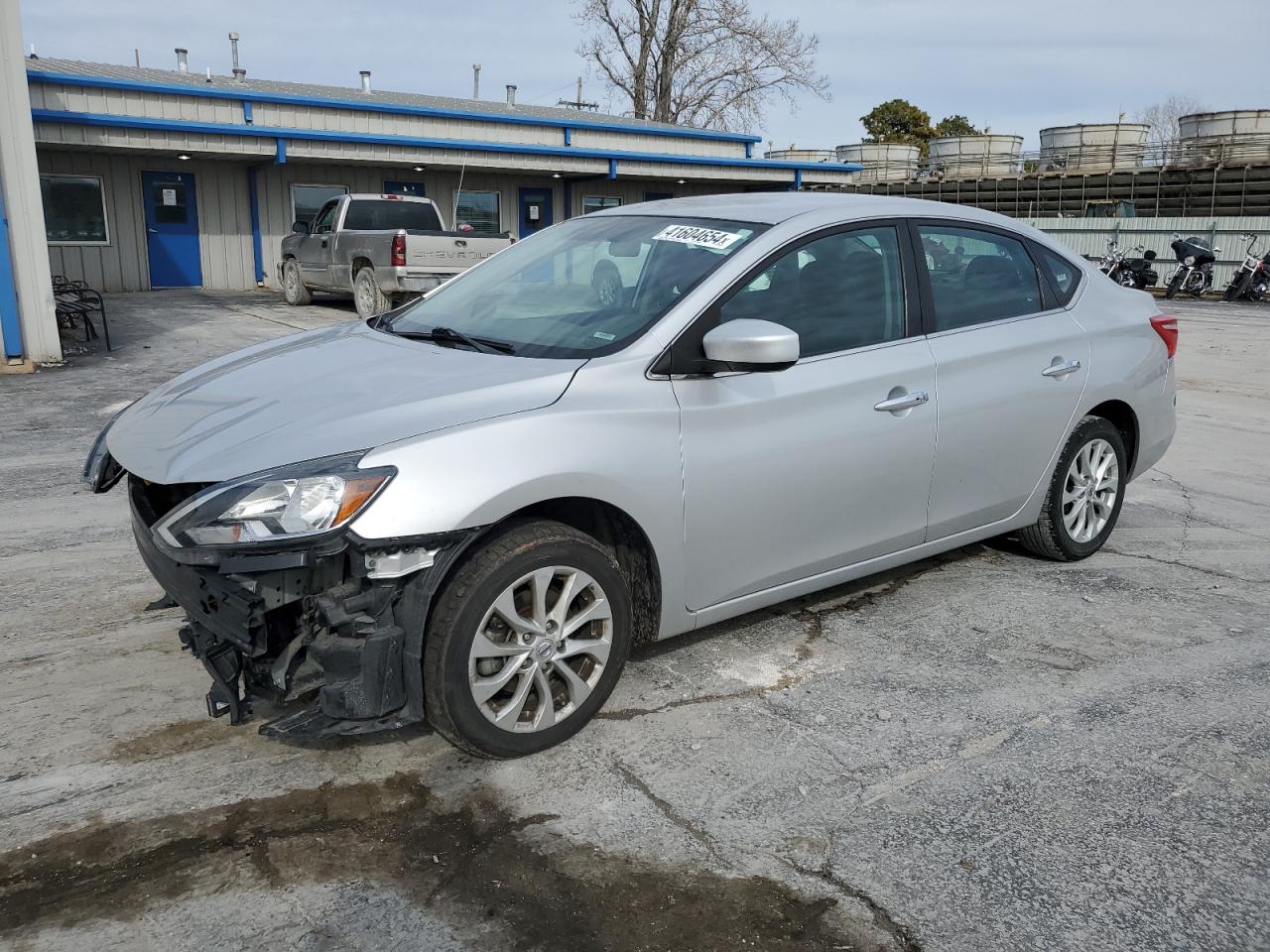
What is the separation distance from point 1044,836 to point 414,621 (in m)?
1.83

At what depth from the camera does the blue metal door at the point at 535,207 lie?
2608 cm

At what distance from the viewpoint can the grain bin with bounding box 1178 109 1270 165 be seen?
3334 centimetres

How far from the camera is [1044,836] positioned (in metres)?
2.93

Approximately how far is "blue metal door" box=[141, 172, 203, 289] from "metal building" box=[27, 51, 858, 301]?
2 centimetres

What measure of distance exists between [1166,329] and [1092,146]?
126 feet

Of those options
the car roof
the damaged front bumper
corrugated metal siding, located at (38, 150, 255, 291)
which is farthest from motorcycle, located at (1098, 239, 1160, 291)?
the damaged front bumper

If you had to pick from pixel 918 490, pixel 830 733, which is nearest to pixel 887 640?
pixel 918 490

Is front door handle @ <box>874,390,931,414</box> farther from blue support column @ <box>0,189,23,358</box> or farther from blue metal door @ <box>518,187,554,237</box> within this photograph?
blue metal door @ <box>518,187,554,237</box>

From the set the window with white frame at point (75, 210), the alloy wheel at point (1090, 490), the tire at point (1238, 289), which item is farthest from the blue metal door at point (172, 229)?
the tire at point (1238, 289)

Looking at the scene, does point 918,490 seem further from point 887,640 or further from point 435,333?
point 435,333

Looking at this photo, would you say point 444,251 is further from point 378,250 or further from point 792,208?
point 792,208

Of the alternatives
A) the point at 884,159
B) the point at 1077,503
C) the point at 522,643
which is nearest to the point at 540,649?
the point at 522,643

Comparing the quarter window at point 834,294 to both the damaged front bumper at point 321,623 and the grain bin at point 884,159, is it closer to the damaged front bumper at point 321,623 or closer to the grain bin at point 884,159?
the damaged front bumper at point 321,623

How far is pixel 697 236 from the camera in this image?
13.2 ft
